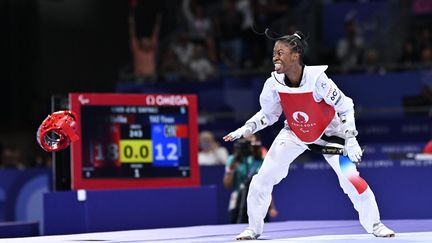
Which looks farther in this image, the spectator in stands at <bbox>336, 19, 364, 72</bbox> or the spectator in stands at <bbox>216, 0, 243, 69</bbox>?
the spectator in stands at <bbox>216, 0, 243, 69</bbox>

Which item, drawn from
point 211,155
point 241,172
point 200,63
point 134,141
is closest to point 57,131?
point 134,141

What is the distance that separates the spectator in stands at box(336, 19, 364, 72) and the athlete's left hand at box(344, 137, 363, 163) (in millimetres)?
8681

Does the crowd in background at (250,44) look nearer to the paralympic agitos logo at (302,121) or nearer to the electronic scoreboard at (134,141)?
the electronic scoreboard at (134,141)

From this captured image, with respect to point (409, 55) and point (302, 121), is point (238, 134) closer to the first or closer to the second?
point (302, 121)

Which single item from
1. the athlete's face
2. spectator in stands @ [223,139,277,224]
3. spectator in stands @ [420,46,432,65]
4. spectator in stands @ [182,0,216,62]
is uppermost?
spectator in stands @ [182,0,216,62]

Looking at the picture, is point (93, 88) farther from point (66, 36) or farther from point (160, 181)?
point (160, 181)

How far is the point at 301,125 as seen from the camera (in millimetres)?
7914

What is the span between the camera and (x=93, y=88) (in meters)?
19.5

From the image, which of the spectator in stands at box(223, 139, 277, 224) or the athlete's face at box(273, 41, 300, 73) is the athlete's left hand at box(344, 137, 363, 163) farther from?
the spectator in stands at box(223, 139, 277, 224)

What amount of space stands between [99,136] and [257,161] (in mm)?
1948

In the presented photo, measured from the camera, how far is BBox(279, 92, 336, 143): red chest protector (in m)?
7.83

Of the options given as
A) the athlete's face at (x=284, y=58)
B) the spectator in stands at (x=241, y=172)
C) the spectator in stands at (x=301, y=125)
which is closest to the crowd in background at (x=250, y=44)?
the spectator in stands at (x=241, y=172)

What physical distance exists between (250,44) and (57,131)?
9.23m

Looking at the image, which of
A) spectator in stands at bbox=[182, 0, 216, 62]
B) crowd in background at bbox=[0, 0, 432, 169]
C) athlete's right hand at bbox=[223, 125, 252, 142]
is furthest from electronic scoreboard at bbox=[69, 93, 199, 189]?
spectator in stands at bbox=[182, 0, 216, 62]
